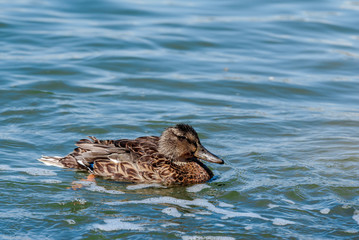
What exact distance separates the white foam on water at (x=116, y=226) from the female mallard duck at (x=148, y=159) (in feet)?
5.20

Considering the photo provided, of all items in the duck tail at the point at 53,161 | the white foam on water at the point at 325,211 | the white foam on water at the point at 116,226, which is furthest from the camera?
the duck tail at the point at 53,161

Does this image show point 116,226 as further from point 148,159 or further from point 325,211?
point 325,211

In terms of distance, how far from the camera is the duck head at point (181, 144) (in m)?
9.03

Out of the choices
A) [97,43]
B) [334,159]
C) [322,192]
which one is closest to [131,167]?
[322,192]

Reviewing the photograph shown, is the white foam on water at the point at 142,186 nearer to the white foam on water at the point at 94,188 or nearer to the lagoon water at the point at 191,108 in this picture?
the lagoon water at the point at 191,108

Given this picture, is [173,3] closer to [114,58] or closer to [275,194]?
[114,58]

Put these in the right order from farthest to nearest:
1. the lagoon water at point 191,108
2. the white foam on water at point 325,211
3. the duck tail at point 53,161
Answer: the duck tail at point 53,161 < the white foam on water at point 325,211 < the lagoon water at point 191,108

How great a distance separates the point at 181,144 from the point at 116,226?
7.27ft

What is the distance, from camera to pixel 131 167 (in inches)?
350

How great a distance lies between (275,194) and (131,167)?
6.95ft

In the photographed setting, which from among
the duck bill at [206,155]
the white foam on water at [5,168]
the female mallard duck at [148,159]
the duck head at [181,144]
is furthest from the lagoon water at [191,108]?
the duck head at [181,144]

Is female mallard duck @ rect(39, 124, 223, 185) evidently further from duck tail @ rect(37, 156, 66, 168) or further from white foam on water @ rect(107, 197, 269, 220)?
white foam on water @ rect(107, 197, 269, 220)

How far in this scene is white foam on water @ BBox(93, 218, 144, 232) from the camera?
23.5ft

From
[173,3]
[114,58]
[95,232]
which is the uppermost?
[173,3]
